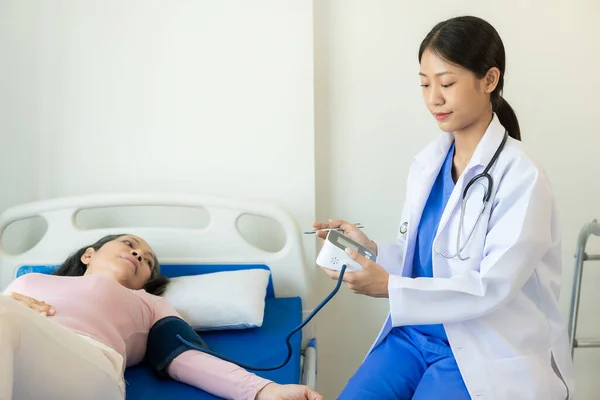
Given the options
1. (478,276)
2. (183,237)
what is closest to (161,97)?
(183,237)

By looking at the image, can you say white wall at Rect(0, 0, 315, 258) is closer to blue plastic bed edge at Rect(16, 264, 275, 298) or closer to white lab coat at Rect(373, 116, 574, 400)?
blue plastic bed edge at Rect(16, 264, 275, 298)

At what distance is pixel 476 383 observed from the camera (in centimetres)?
131

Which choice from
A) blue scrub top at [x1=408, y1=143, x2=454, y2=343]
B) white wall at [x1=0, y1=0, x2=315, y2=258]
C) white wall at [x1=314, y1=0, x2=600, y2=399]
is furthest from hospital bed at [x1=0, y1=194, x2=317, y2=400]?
blue scrub top at [x1=408, y1=143, x2=454, y2=343]

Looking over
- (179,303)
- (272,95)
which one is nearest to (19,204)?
(179,303)

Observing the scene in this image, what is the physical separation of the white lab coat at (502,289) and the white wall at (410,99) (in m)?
0.87

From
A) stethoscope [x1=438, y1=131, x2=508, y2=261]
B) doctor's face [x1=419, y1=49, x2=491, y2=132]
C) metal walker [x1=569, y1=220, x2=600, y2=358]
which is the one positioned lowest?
metal walker [x1=569, y1=220, x2=600, y2=358]

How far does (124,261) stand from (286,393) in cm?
71

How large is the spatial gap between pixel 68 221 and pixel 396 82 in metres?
1.28

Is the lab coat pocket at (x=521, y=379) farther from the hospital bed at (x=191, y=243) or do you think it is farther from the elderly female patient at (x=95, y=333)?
the hospital bed at (x=191, y=243)

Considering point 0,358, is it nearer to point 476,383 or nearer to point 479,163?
point 476,383

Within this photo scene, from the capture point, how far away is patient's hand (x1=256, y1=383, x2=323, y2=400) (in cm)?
139

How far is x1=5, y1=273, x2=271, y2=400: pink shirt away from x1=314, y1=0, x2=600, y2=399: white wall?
90cm

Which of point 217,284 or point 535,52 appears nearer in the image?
point 217,284

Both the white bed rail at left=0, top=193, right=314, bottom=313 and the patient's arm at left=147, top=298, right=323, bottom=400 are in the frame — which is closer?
the patient's arm at left=147, top=298, right=323, bottom=400
